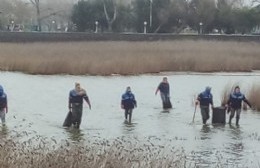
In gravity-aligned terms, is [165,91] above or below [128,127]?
above

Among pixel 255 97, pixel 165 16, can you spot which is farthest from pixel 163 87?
pixel 165 16

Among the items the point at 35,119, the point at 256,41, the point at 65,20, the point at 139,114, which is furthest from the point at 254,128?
the point at 65,20

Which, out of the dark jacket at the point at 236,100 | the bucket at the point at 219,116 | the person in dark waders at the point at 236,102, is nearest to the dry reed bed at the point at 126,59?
the bucket at the point at 219,116

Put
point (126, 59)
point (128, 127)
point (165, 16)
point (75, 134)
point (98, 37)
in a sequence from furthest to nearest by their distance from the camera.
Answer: point (165, 16) < point (98, 37) < point (126, 59) < point (128, 127) < point (75, 134)

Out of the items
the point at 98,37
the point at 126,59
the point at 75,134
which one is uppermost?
the point at 98,37

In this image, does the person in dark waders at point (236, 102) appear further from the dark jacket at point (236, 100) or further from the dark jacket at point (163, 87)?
the dark jacket at point (163, 87)

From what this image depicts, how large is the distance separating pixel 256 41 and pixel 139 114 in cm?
4402

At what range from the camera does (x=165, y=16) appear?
3447 inches

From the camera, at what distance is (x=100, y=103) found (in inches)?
1331

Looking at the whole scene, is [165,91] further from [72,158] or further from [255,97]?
[72,158]

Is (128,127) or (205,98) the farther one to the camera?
(205,98)

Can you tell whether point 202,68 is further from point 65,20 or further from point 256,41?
point 65,20

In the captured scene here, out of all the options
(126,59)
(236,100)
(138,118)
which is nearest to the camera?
(236,100)

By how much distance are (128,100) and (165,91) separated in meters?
5.07
